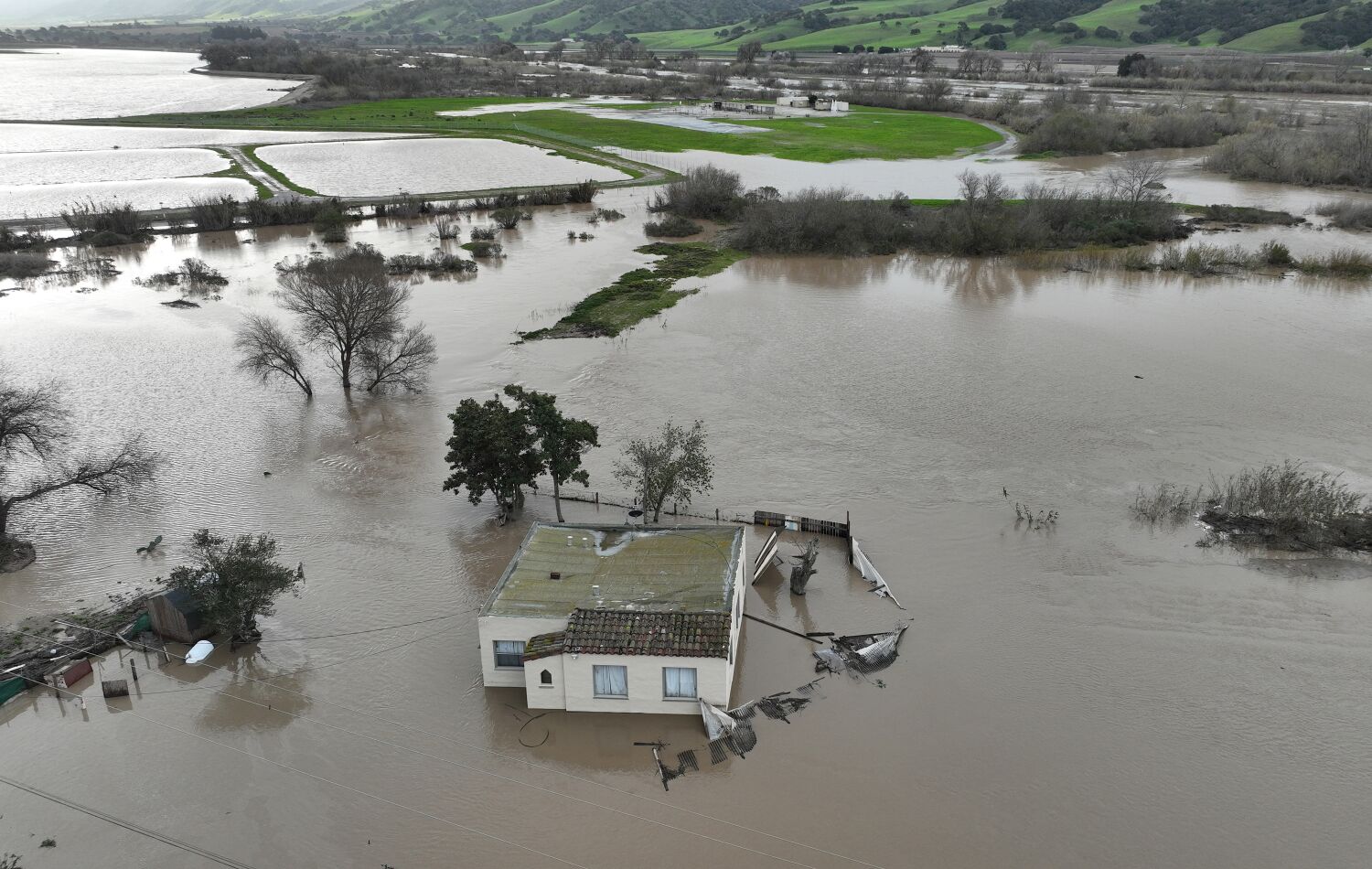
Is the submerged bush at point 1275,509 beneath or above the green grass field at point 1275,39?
beneath

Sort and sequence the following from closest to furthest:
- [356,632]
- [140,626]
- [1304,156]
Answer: [140,626]
[356,632]
[1304,156]

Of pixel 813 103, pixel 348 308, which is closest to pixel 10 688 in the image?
pixel 348 308

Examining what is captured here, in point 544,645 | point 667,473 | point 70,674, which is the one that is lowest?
point 70,674

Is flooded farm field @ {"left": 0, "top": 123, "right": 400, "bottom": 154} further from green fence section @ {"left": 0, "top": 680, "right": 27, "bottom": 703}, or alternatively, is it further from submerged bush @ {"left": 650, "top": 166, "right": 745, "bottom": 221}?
green fence section @ {"left": 0, "top": 680, "right": 27, "bottom": 703}

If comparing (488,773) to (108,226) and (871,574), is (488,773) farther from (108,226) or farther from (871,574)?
(108,226)

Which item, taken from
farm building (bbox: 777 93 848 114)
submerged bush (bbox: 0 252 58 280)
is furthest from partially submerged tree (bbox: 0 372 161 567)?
farm building (bbox: 777 93 848 114)

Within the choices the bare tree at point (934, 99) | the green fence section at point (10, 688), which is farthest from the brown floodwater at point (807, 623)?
the bare tree at point (934, 99)

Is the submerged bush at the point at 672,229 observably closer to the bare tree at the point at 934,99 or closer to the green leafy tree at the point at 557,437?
the green leafy tree at the point at 557,437
